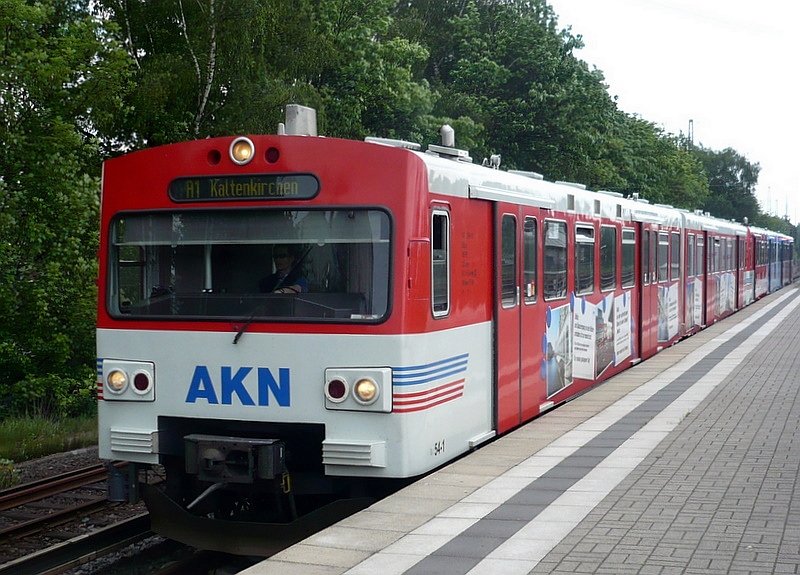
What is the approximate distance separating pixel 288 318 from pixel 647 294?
11522mm

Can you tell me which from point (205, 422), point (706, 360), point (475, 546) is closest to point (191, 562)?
point (205, 422)

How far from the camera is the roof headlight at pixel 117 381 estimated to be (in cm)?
838

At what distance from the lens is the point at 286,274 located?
7.97m

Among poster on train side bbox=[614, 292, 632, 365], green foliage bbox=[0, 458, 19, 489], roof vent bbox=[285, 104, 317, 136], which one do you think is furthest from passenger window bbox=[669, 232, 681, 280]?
roof vent bbox=[285, 104, 317, 136]

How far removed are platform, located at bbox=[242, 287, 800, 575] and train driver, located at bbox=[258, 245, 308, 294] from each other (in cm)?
162

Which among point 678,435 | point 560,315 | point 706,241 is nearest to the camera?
point 678,435

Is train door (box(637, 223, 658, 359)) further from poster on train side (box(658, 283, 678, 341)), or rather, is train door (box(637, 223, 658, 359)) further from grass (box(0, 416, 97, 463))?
grass (box(0, 416, 97, 463))

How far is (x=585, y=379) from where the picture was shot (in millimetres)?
13945

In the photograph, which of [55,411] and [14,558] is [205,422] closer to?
[14,558]

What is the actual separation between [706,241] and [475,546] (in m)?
20.9

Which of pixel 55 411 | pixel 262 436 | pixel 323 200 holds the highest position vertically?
pixel 323 200

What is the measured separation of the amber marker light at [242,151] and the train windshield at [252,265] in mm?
384

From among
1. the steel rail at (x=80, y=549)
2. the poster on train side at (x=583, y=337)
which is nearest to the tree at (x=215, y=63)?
the poster on train side at (x=583, y=337)

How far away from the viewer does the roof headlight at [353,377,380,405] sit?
761 cm
